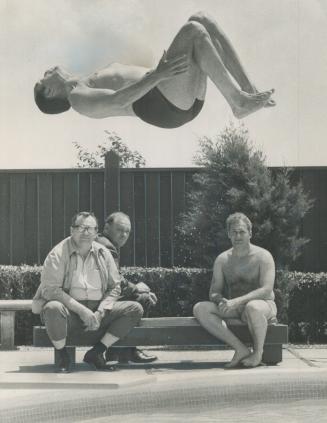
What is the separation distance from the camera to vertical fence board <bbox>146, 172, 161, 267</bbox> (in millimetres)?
8188

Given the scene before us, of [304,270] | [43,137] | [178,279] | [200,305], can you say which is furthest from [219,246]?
[200,305]

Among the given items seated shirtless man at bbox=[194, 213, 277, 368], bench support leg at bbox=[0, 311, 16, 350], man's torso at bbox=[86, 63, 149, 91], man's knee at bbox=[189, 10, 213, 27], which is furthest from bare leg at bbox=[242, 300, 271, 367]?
bench support leg at bbox=[0, 311, 16, 350]

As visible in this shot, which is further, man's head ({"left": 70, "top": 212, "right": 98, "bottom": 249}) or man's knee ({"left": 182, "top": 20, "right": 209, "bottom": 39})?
man's head ({"left": 70, "top": 212, "right": 98, "bottom": 249})

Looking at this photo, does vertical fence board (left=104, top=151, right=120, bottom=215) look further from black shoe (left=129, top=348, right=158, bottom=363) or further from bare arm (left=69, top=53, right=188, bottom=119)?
bare arm (left=69, top=53, right=188, bottom=119)

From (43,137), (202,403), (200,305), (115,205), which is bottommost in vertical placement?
(202,403)

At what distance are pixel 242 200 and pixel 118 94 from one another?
2821 mm

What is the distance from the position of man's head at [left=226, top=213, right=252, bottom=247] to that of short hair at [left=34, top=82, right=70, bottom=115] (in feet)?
4.08

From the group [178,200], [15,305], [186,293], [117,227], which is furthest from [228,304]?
[178,200]

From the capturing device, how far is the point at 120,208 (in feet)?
26.7

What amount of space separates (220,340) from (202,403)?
34.3 inches

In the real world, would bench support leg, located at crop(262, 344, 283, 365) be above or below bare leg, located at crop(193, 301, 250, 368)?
below

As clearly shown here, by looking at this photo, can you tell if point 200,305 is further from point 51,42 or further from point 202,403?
point 51,42

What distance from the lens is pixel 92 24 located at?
16.8 feet

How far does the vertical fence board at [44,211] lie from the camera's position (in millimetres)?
8336
